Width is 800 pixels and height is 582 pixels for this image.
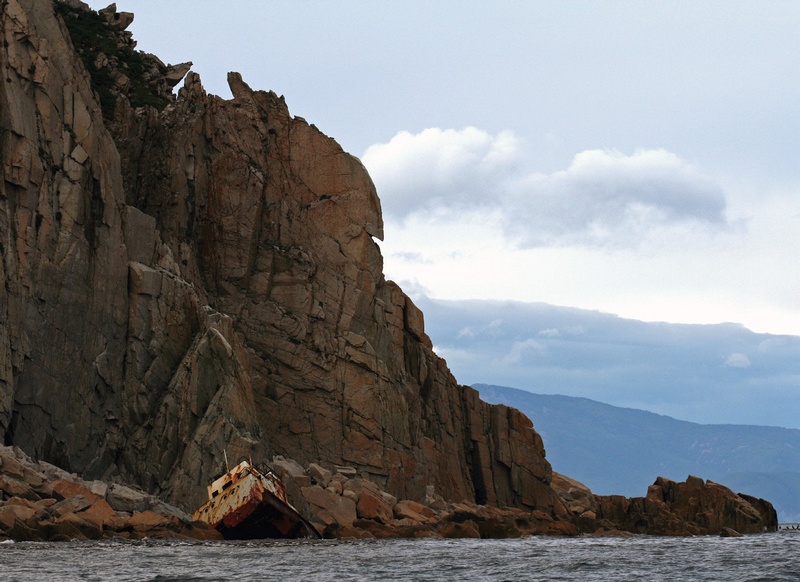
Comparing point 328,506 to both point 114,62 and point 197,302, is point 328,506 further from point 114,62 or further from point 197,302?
point 114,62

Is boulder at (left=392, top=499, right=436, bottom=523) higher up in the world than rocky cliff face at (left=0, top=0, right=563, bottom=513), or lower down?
lower down

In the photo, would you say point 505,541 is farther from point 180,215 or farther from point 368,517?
point 180,215

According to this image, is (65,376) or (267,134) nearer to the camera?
(65,376)

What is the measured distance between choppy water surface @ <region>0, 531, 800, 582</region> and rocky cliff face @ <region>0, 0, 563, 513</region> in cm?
1572

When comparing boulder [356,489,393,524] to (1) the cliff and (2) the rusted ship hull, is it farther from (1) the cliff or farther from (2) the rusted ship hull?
(2) the rusted ship hull

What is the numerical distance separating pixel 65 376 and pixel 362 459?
979 inches

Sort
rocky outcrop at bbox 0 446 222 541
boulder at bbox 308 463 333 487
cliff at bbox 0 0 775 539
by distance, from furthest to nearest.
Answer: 1. boulder at bbox 308 463 333 487
2. cliff at bbox 0 0 775 539
3. rocky outcrop at bbox 0 446 222 541

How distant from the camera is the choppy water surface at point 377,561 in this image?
154 ft

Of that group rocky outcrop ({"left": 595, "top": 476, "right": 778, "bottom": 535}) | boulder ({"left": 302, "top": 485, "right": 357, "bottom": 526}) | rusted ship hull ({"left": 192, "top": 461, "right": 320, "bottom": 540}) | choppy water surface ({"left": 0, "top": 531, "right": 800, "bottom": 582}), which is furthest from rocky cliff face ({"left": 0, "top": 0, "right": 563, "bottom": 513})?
choppy water surface ({"left": 0, "top": 531, "right": 800, "bottom": 582})

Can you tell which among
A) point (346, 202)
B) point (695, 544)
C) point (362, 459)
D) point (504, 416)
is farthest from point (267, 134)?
point (695, 544)

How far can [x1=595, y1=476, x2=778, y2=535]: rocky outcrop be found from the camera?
101 m

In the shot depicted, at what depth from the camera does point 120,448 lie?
7681 cm

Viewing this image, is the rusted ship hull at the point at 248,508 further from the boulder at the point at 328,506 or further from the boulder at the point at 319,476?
the boulder at the point at 319,476

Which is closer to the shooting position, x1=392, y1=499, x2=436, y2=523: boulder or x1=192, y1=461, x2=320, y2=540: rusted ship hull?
x1=192, y1=461, x2=320, y2=540: rusted ship hull
